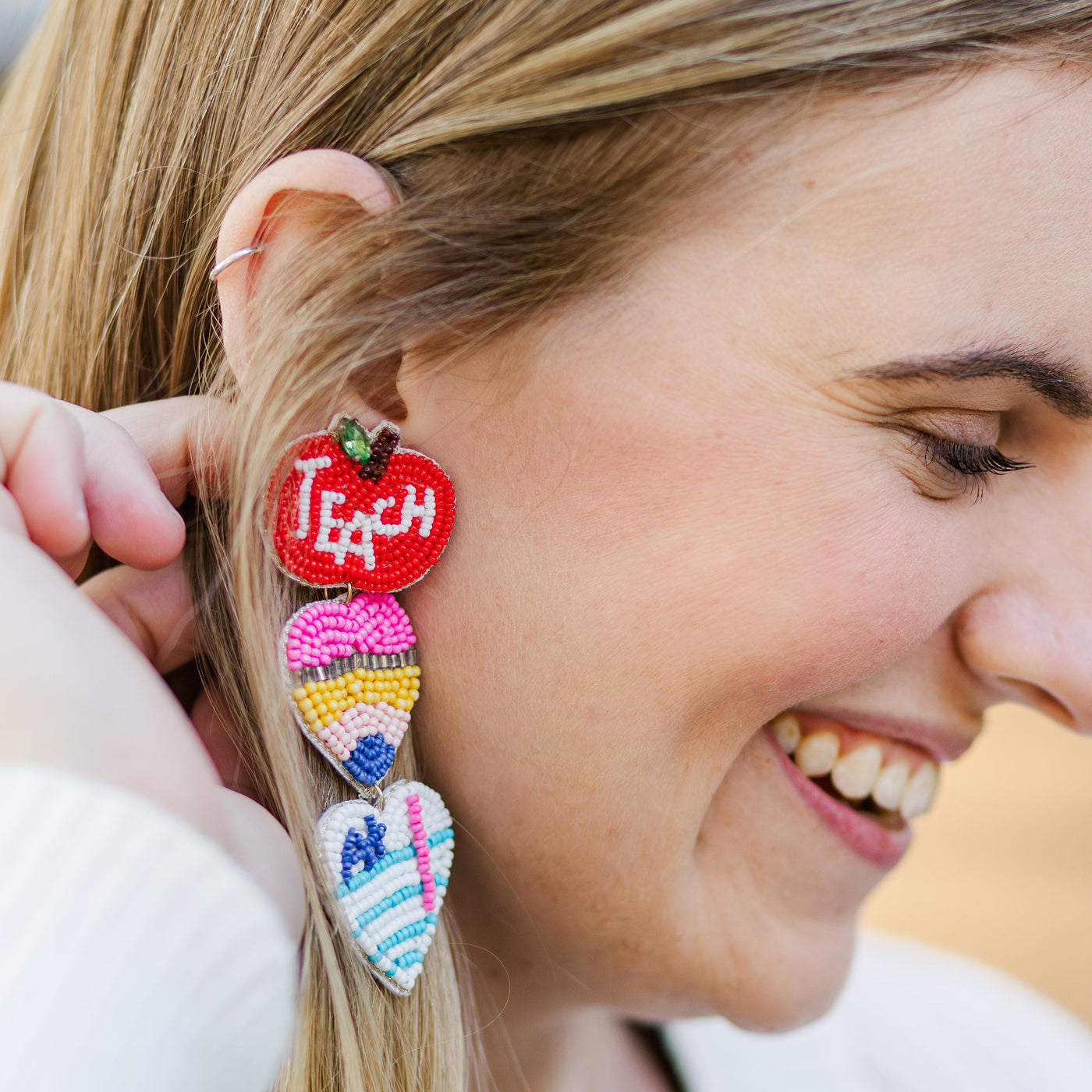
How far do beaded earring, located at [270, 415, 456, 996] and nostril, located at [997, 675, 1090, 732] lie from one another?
591 mm

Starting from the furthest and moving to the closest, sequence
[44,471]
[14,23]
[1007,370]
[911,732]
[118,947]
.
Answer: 1. [14,23]
2. [911,732]
3. [1007,370]
4. [44,471]
5. [118,947]

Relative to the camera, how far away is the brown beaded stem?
936 millimetres

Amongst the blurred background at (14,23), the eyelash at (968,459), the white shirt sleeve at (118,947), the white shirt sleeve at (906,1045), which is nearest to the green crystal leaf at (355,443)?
the white shirt sleeve at (118,947)

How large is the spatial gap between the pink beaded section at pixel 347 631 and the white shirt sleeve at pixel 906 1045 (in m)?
1.13

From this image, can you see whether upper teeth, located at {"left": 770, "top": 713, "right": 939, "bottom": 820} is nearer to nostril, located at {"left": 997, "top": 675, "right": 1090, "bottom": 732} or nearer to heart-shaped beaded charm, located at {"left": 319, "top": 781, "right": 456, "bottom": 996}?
→ nostril, located at {"left": 997, "top": 675, "right": 1090, "bottom": 732}

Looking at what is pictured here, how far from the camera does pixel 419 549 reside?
944 mm

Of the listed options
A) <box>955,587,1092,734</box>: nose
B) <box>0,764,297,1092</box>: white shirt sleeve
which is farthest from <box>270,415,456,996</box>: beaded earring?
<box>955,587,1092,734</box>: nose

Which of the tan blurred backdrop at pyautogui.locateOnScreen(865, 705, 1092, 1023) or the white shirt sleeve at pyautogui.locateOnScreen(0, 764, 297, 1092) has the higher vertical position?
the white shirt sleeve at pyautogui.locateOnScreen(0, 764, 297, 1092)

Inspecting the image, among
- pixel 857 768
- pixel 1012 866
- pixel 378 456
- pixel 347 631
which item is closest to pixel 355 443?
pixel 378 456

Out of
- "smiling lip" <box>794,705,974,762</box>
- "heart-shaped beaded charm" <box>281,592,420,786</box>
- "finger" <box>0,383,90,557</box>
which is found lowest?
Answer: "smiling lip" <box>794,705,974,762</box>

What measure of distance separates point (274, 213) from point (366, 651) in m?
0.37

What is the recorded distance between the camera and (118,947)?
60 cm

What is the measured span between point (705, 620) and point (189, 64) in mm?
718

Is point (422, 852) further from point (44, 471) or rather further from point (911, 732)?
point (911, 732)
